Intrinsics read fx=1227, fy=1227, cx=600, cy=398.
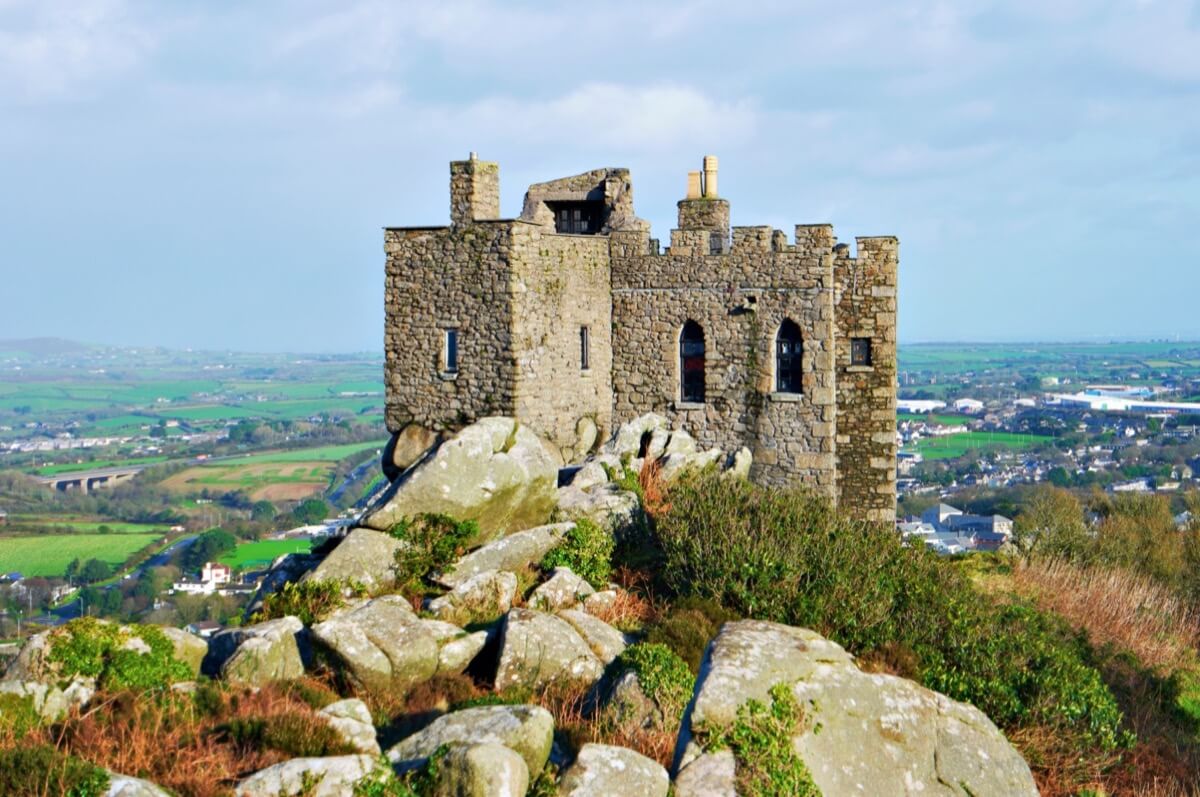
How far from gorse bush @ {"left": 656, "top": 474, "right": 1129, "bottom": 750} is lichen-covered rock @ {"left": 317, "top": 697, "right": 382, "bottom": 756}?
580 cm

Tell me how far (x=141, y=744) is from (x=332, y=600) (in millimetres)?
5508

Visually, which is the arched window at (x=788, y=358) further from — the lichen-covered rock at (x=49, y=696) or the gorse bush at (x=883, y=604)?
the lichen-covered rock at (x=49, y=696)

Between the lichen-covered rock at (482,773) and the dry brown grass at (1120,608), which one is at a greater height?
the lichen-covered rock at (482,773)

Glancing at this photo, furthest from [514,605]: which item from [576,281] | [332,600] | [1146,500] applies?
[1146,500]

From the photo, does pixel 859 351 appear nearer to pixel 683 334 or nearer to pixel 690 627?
pixel 683 334

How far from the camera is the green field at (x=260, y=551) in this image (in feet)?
193

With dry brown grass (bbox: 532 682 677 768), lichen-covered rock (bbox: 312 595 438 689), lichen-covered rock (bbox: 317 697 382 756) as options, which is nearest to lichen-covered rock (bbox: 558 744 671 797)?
dry brown grass (bbox: 532 682 677 768)

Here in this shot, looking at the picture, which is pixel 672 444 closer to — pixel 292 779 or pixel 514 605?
pixel 514 605

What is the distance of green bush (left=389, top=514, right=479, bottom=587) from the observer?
1673 centimetres

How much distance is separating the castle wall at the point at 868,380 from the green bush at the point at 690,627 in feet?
35.8

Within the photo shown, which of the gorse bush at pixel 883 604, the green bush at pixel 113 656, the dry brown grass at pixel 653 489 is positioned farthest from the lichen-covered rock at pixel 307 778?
the dry brown grass at pixel 653 489

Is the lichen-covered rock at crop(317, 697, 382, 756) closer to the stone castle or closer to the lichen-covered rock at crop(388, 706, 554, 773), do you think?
the lichen-covered rock at crop(388, 706, 554, 773)

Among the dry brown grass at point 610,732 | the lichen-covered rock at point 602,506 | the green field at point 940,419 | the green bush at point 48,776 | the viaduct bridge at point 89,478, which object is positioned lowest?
the viaduct bridge at point 89,478

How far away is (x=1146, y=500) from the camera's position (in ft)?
108
